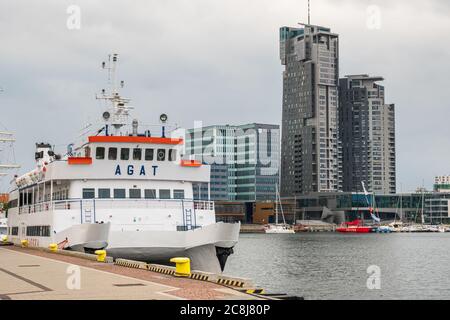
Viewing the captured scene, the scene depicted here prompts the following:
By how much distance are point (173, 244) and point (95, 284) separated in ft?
42.8

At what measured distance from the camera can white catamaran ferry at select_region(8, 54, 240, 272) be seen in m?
37.7

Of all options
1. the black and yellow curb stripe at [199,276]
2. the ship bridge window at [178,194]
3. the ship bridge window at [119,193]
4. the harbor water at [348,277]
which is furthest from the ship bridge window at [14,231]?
the black and yellow curb stripe at [199,276]

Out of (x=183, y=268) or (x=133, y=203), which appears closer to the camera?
(x=183, y=268)

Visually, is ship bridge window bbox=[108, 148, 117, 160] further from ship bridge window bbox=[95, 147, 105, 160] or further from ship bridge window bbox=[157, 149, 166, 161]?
ship bridge window bbox=[157, 149, 166, 161]

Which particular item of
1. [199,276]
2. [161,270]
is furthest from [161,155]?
[199,276]

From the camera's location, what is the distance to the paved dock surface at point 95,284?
840 inches

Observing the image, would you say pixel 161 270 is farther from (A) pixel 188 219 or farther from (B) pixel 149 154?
(B) pixel 149 154

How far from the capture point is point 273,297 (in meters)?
21.8

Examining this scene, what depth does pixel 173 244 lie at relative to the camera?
37.6m

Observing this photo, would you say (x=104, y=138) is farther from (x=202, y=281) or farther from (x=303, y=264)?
(x=303, y=264)

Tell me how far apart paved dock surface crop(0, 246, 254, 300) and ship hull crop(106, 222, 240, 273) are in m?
3.47

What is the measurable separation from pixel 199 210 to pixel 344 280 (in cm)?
1798

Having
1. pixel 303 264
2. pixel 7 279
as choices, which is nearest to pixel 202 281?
pixel 7 279

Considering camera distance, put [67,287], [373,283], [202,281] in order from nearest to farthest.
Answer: [67,287] → [202,281] → [373,283]
